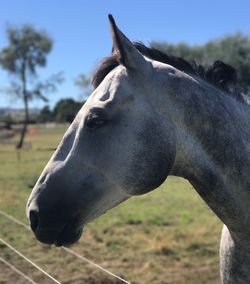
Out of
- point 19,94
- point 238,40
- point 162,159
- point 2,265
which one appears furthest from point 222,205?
point 19,94

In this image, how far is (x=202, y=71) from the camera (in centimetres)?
240

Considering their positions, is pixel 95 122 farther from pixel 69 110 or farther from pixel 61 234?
pixel 69 110

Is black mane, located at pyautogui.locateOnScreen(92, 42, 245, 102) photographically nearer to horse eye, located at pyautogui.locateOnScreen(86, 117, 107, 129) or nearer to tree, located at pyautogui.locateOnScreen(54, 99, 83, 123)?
horse eye, located at pyautogui.locateOnScreen(86, 117, 107, 129)

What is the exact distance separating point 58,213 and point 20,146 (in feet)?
119

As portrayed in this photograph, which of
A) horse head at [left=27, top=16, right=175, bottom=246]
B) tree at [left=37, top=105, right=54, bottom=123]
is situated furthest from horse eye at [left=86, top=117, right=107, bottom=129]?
tree at [left=37, top=105, right=54, bottom=123]

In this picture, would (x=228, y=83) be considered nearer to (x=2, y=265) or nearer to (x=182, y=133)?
(x=182, y=133)

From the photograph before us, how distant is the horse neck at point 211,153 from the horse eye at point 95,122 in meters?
0.29

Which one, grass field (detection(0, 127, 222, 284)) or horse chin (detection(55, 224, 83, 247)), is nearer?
horse chin (detection(55, 224, 83, 247))

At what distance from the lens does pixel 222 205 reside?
2195 mm

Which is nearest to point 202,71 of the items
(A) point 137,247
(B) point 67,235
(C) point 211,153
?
(C) point 211,153

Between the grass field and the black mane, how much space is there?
2230 millimetres

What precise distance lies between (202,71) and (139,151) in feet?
1.97

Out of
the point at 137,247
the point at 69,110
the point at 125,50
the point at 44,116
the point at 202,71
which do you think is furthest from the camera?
the point at 44,116

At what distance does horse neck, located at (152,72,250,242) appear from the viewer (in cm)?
218
